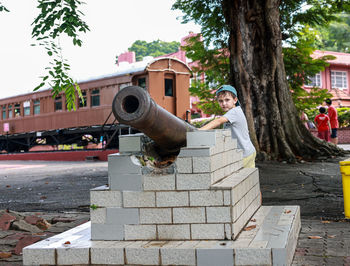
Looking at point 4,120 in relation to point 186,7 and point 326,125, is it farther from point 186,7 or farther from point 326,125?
point 326,125

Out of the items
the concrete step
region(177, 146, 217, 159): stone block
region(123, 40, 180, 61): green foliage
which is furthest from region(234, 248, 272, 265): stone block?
region(123, 40, 180, 61): green foliage

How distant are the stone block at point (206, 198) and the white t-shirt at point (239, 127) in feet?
4.38

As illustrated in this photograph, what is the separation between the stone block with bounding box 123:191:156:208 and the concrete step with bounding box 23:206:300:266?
11.2 inches

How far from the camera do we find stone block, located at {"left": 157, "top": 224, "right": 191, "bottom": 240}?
10.5 ft

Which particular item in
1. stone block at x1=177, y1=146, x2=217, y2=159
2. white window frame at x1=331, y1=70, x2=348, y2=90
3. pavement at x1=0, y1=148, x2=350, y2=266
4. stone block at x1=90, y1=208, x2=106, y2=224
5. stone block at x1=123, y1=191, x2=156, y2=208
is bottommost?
pavement at x1=0, y1=148, x2=350, y2=266

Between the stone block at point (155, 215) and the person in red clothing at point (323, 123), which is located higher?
the person in red clothing at point (323, 123)

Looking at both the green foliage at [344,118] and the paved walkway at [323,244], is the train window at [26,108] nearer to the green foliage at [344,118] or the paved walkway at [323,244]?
the green foliage at [344,118]

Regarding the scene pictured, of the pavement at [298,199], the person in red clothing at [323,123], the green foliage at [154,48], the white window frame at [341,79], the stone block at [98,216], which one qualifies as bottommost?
the pavement at [298,199]

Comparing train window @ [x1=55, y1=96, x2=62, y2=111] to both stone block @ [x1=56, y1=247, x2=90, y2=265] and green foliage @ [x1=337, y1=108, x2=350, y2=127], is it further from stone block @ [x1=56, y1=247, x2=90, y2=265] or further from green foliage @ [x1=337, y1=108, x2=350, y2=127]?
stone block @ [x1=56, y1=247, x2=90, y2=265]

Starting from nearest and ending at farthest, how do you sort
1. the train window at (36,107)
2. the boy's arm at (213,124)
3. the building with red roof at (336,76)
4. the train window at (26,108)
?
the boy's arm at (213,124)
the train window at (36,107)
the train window at (26,108)
the building with red roof at (336,76)

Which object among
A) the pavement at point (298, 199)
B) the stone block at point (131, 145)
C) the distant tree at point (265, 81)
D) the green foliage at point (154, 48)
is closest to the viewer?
the stone block at point (131, 145)

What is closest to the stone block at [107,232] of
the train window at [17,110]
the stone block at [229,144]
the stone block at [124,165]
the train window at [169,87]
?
the stone block at [124,165]

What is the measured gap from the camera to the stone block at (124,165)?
10.8 feet

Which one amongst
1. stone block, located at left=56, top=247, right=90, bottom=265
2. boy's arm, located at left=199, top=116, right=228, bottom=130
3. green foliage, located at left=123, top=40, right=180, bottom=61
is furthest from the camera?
green foliage, located at left=123, top=40, right=180, bottom=61
